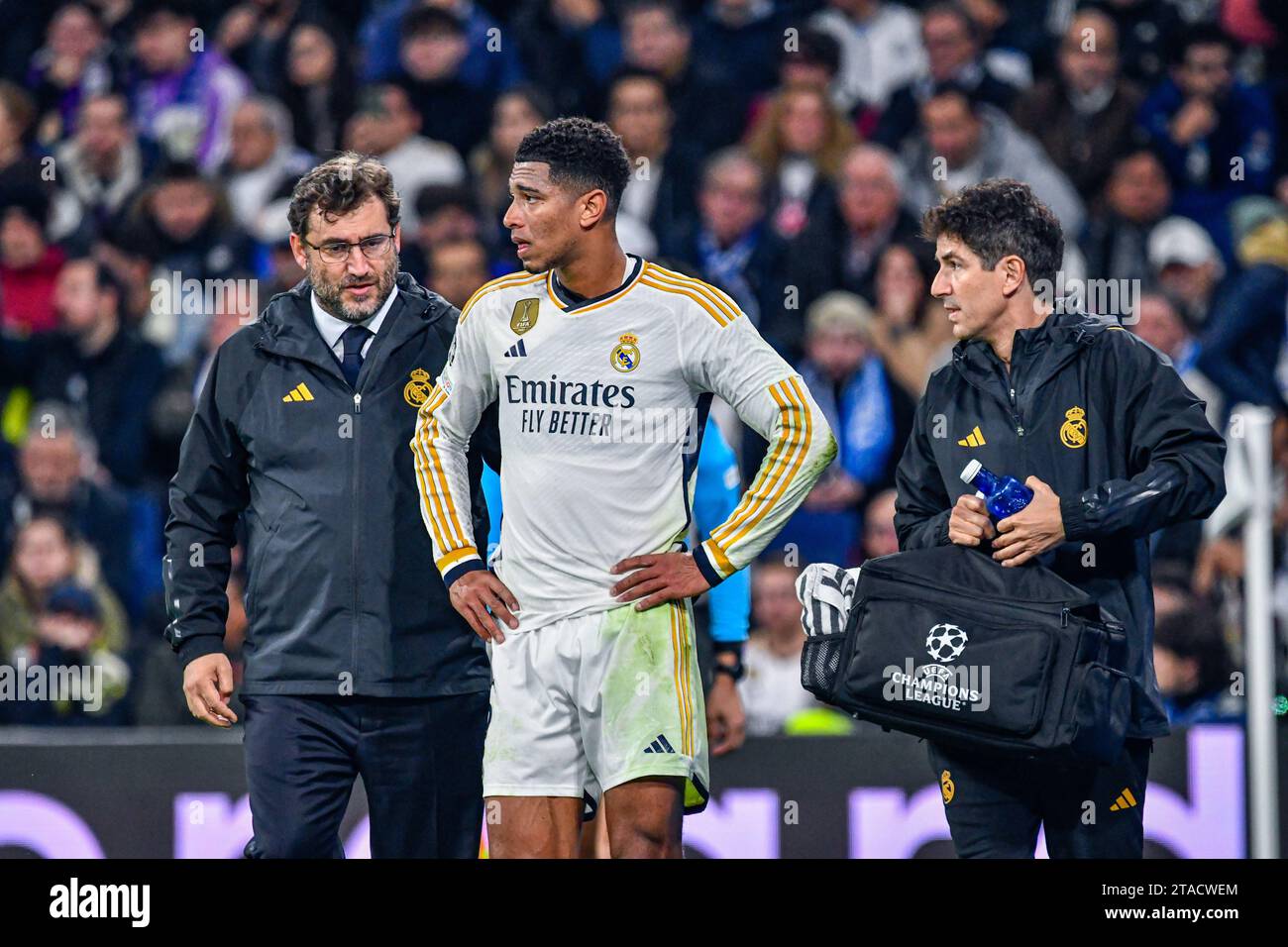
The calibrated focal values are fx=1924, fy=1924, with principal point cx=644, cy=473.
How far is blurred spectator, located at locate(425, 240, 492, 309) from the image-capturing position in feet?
27.1

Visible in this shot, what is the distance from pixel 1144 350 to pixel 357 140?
18.2 ft

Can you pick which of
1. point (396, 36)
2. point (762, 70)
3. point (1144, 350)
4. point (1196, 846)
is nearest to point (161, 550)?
point (396, 36)

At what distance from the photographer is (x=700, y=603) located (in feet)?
24.3

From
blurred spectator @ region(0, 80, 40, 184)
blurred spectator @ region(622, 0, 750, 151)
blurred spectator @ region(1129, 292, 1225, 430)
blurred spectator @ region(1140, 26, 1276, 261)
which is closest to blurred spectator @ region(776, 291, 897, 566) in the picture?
blurred spectator @ region(1129, 292, 1225, 430)

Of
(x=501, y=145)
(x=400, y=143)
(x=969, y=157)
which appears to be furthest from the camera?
(x=400, y=143)

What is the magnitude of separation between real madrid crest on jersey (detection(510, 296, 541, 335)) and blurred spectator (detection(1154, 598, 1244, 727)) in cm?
342

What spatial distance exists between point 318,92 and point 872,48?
2.73 meters

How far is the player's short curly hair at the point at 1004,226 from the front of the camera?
470 cm

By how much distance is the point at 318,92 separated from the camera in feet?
31.2

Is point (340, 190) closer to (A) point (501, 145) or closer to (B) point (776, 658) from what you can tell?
(B) point (776, 658)

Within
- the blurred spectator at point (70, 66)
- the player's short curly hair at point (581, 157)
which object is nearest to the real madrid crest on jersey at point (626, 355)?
the player's short curly hair at point (581, 157)

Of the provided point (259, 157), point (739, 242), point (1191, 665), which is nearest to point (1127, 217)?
point (739, 242)

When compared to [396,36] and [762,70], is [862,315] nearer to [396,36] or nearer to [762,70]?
[762,70]

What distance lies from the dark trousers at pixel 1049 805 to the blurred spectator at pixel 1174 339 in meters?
3.96
